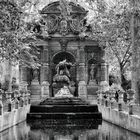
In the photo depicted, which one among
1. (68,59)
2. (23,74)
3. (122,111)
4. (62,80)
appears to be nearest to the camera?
(122,111)

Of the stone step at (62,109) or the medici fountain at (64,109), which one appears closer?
the medici fountain at (64,109)

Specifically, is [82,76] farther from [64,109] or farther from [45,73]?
[64,109]

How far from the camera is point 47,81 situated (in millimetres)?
32906

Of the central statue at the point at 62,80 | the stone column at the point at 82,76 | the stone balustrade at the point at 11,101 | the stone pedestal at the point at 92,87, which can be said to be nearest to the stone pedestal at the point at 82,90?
the stone column at the point at 82,76

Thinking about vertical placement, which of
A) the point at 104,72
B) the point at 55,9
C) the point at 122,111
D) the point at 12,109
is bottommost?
the point at 122,111

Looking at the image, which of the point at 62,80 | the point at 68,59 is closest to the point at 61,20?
the point at 68,59

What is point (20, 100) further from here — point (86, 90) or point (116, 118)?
point (86, 90)

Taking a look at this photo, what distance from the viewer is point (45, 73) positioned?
3281 cm

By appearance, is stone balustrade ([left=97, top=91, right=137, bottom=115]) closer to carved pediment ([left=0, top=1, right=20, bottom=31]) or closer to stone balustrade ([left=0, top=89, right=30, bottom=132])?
stone balustrade ([left=0, top=89, right=30, bottom=132])

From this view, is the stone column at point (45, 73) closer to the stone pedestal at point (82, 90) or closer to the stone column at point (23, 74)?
the stone column at point (23, 74)

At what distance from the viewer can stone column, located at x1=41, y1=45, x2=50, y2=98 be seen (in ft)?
106

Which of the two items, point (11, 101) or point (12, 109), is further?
point (11, 101)

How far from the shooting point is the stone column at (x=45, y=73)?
106 ft

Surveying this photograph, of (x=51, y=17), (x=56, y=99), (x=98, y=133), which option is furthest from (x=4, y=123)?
(x=51, y=17)
